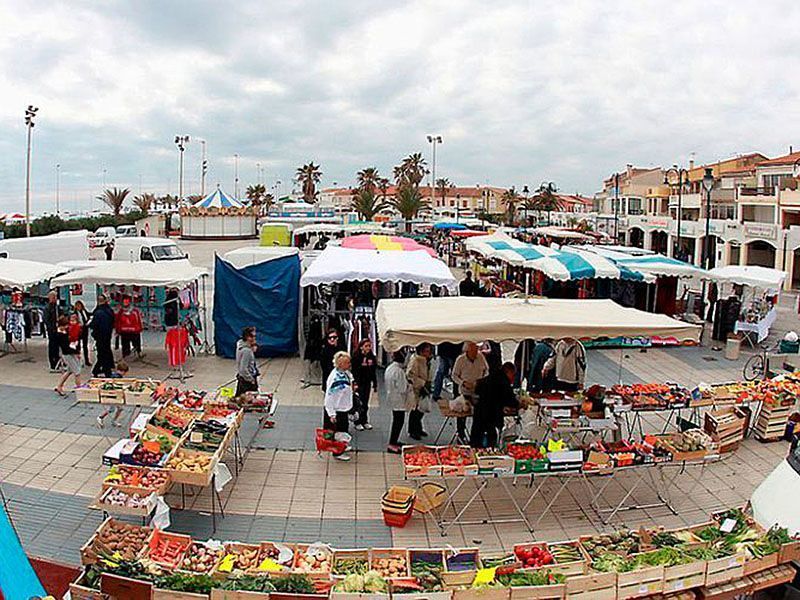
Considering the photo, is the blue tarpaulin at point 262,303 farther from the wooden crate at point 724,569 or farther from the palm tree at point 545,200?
the palm tree at point 545,200

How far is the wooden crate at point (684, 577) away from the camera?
5266 mm

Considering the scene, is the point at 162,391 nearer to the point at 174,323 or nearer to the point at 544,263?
the point at 174,323

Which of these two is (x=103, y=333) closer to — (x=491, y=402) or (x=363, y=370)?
(x=363, y=370)

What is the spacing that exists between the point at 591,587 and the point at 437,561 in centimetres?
123

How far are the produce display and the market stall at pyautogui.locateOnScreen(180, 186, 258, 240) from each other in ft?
171

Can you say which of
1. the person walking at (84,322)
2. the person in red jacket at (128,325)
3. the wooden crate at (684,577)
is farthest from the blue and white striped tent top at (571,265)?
the wooden crate at (684,577)

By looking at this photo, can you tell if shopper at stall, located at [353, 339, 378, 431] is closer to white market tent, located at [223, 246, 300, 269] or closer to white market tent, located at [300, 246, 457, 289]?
white market tent, located at [300, 246, 457, 289]

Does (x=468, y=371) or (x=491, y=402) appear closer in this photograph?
(x=491, y=402)

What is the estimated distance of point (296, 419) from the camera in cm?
1045

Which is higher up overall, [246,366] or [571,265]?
[571,265]

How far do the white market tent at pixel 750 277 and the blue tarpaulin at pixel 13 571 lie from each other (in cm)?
1630

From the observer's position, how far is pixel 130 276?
13.2 m

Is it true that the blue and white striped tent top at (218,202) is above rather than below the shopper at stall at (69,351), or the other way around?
above

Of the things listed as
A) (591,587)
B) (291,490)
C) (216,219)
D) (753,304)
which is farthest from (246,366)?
(216,219)
